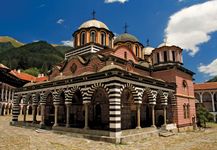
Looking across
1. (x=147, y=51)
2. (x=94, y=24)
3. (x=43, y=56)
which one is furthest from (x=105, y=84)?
(x=43, y=56)

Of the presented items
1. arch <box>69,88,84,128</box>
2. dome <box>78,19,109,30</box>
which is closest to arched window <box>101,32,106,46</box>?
dome <box>78,19,109,30</box>

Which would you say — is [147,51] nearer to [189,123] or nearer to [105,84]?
[189,123]

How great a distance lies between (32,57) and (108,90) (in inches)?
3603

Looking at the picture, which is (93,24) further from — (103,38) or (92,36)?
(103,38)

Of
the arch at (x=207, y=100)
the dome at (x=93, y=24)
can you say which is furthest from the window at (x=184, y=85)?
the arch at (x=207, y=100)

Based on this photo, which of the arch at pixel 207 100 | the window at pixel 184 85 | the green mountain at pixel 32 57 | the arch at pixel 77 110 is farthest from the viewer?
the green mountain at pixel 32 57

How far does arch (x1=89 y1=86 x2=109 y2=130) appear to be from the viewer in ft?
60.4

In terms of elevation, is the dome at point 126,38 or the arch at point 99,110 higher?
the dome at point 126,38

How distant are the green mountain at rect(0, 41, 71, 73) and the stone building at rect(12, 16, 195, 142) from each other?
207 feet

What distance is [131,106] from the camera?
1892cm

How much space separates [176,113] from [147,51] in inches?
586

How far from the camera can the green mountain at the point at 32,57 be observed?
86.7m

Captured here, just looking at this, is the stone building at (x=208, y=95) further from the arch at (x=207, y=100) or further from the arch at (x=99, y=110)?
the arch at (x=99, y=110)

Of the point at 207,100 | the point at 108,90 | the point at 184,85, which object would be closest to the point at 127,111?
the point at 108,90
